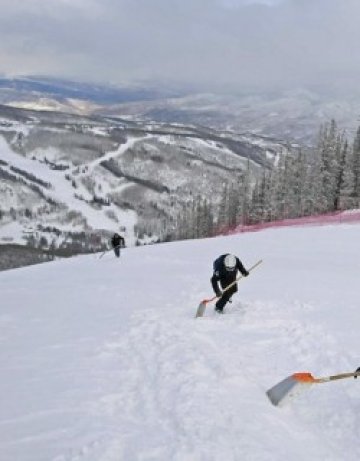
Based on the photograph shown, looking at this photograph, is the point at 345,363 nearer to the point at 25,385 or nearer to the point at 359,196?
the point at 25,385

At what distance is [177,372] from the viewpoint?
379 inches

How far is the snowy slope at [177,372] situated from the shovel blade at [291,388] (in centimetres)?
16

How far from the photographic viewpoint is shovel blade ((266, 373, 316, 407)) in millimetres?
8125

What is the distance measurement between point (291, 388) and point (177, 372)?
2.18 meters

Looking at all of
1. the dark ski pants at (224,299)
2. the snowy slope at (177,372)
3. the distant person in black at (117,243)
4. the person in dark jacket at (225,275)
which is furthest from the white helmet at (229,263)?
the distant person in black at (117,243)

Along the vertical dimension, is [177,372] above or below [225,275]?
below

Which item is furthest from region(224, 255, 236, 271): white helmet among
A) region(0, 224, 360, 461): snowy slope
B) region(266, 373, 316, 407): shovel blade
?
region(266, 373, 316, 407): shovel blade

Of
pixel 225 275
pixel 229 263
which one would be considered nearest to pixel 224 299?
pixel 225 275

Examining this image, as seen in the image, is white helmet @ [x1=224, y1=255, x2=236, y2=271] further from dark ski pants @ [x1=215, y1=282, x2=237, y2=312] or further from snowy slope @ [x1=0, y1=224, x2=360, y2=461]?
snowy slope @ [x1=0, y1=224, x2=360, y2=461]

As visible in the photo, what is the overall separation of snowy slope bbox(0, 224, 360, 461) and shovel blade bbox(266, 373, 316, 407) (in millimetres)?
160

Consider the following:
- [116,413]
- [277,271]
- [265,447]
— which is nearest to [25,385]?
[116,413]

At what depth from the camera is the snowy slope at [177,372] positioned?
6.96 meters

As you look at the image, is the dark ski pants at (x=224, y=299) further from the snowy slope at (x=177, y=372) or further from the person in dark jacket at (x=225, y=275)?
the snowy slope at (x=177, y=372)

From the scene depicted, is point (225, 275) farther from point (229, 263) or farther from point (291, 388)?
point (291, 388)
